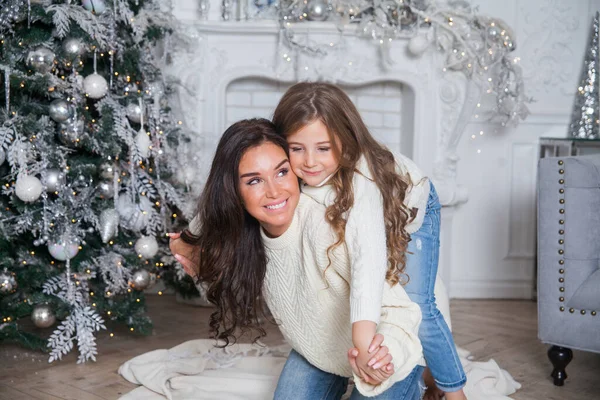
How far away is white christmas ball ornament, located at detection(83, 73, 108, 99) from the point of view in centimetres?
267

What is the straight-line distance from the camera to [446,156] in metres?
3.81

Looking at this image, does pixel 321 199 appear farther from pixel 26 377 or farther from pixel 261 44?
pixel 261 44

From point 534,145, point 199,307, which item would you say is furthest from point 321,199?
point 534,145

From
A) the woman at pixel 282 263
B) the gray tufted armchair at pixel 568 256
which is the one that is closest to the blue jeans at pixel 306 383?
the woman at pixel 282 263

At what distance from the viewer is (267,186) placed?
1749mm

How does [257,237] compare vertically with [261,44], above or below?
below

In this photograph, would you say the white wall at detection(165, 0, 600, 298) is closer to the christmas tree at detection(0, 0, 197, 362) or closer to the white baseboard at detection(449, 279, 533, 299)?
the white baseboard at detection(449, 279, 533, 299)

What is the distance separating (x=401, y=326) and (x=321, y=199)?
358mm

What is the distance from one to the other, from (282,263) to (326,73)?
6.54 feet

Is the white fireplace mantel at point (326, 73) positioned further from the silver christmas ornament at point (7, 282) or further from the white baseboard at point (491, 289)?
the silver christmas ornament at point (7, 282)

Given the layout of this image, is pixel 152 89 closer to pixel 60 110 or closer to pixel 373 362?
pixel 60 110

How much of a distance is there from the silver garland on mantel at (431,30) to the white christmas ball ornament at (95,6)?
1.06m

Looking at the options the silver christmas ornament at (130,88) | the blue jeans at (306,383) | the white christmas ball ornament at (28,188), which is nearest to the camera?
the blue jeans at (306,383)

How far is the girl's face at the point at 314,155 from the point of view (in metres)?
1.80
